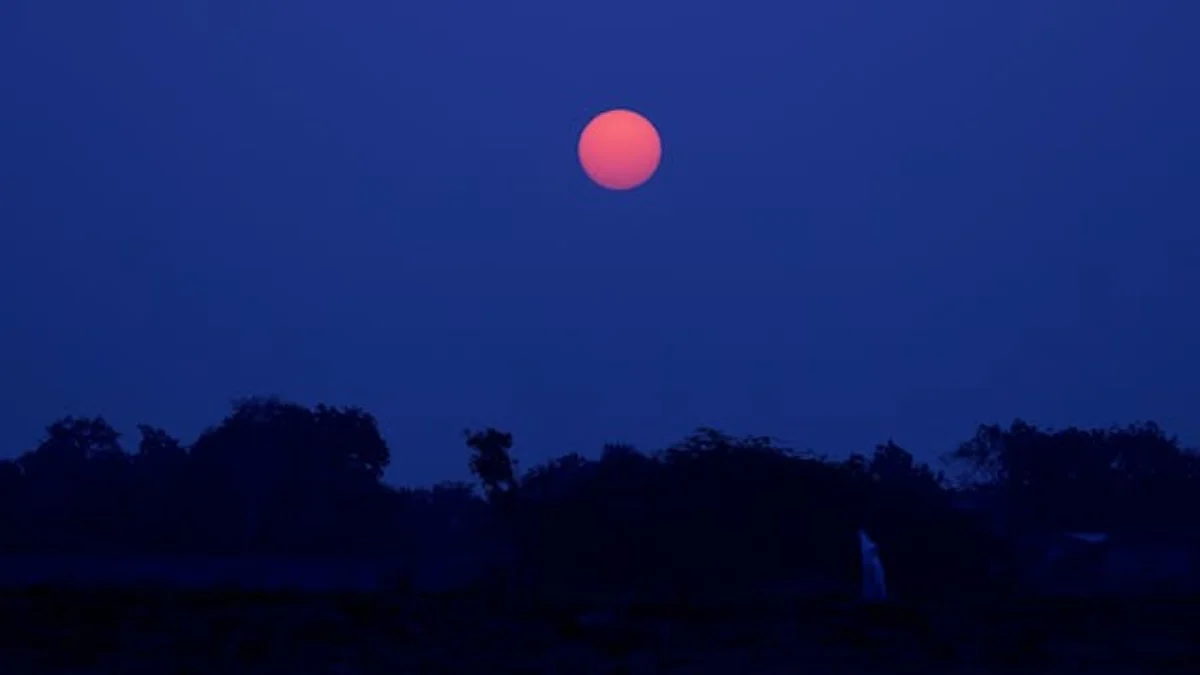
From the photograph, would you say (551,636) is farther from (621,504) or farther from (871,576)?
(621,504)

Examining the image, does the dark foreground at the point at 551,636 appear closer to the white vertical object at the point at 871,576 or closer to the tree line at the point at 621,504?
the white vertical object at the point at 871,576

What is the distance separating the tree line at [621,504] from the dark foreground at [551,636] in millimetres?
15597

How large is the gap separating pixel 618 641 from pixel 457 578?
622 inches

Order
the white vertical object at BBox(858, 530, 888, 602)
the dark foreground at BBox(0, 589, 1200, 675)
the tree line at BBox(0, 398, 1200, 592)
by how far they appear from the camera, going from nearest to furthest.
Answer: the dark foreground at BBox(0, 589, 1200, 675) → the white vertical object at BBox(858, 530, 888, 602) → the tree line at BBox(0, 398, 1200, 592)

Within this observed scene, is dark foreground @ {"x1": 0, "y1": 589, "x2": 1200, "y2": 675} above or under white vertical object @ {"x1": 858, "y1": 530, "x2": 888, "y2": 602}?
under

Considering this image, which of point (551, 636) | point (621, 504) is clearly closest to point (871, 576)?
point (551, 636)

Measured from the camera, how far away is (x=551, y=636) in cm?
1723

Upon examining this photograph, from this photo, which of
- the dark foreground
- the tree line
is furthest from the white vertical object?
the tree line

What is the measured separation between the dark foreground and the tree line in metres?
15.6

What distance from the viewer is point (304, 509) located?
42.0 metres

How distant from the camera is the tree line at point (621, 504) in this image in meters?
35.5

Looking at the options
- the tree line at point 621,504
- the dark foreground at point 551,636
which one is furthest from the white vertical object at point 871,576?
the tree line at point 621,504

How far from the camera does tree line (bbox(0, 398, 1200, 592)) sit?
35469 millimetres

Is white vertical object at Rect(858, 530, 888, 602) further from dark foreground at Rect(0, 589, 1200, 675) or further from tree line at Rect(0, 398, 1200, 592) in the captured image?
tree line at Rect(0, 398, 1200, 592)
